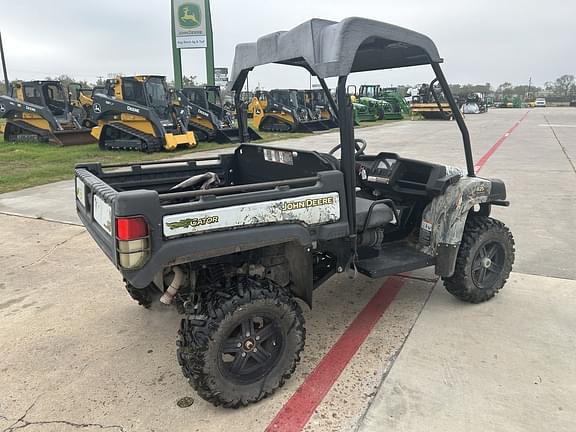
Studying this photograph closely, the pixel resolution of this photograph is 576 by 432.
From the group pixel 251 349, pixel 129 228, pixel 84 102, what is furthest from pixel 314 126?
pixel 129 228

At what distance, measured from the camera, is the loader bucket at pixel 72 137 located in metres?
15.6

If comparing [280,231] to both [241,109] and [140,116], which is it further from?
[140,116]

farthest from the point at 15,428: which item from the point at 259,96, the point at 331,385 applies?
the point at 259,96

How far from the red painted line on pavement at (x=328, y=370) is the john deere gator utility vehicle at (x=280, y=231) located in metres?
0.16

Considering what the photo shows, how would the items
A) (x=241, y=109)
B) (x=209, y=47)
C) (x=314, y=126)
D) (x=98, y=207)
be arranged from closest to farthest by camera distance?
(x=98, y=207) < (x=241, y=109) < (x=314, y=126) < (x=209, y=47)

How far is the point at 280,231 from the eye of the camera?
8.14 feet

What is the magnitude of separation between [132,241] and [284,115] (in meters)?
19.6

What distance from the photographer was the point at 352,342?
310 centimetres

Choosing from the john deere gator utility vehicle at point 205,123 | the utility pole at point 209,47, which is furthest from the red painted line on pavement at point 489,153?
the utility pole at point 209,47

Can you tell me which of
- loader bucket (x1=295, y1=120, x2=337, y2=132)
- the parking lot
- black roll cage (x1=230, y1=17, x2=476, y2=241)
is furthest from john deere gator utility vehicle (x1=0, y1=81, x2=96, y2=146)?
black roll cage (x1=230, y1=17, x2=476, y2=241)

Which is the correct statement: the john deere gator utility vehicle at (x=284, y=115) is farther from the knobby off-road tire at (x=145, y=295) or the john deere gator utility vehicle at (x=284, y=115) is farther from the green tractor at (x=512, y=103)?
the green tractor at (x=512, y=103)

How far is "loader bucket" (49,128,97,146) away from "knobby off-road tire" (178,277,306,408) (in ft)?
50.1

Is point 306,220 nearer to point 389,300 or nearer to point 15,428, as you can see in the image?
point 389,300

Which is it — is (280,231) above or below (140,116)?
below
